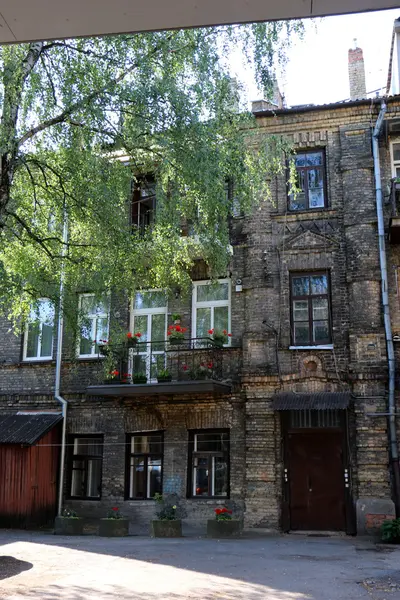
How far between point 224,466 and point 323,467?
2.45m

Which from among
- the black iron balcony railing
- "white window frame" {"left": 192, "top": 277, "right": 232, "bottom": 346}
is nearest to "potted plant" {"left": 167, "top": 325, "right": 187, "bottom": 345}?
the black iron balcony railing

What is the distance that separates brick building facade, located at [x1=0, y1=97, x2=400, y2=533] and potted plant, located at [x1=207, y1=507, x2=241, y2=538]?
112 centimetres

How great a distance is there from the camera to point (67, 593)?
8.28 m

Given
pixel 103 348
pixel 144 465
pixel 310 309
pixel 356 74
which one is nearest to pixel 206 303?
pixel 310 309

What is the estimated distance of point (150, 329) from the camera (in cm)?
1758

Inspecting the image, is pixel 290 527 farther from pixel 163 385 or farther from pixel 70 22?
pixel 70 22

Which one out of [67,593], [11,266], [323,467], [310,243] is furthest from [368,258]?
[67,593]

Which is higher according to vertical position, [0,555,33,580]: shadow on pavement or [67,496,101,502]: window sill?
[67,496,101,502]: window sill

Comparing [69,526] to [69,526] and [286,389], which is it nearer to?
[69,526]

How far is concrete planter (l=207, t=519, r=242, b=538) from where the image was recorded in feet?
45.8

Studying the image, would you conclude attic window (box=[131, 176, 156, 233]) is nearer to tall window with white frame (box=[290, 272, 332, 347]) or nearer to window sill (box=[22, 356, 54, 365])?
window sill (box=[22, 356, 54, 365])

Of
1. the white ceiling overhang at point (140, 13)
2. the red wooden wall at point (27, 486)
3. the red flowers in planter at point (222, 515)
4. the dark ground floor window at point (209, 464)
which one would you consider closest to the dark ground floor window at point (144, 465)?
the dark ground floor window at point (209, 464)

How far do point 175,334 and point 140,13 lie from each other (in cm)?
1346

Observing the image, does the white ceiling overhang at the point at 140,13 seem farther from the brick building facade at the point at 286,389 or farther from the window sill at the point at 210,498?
the window sill at the point at 210,498
